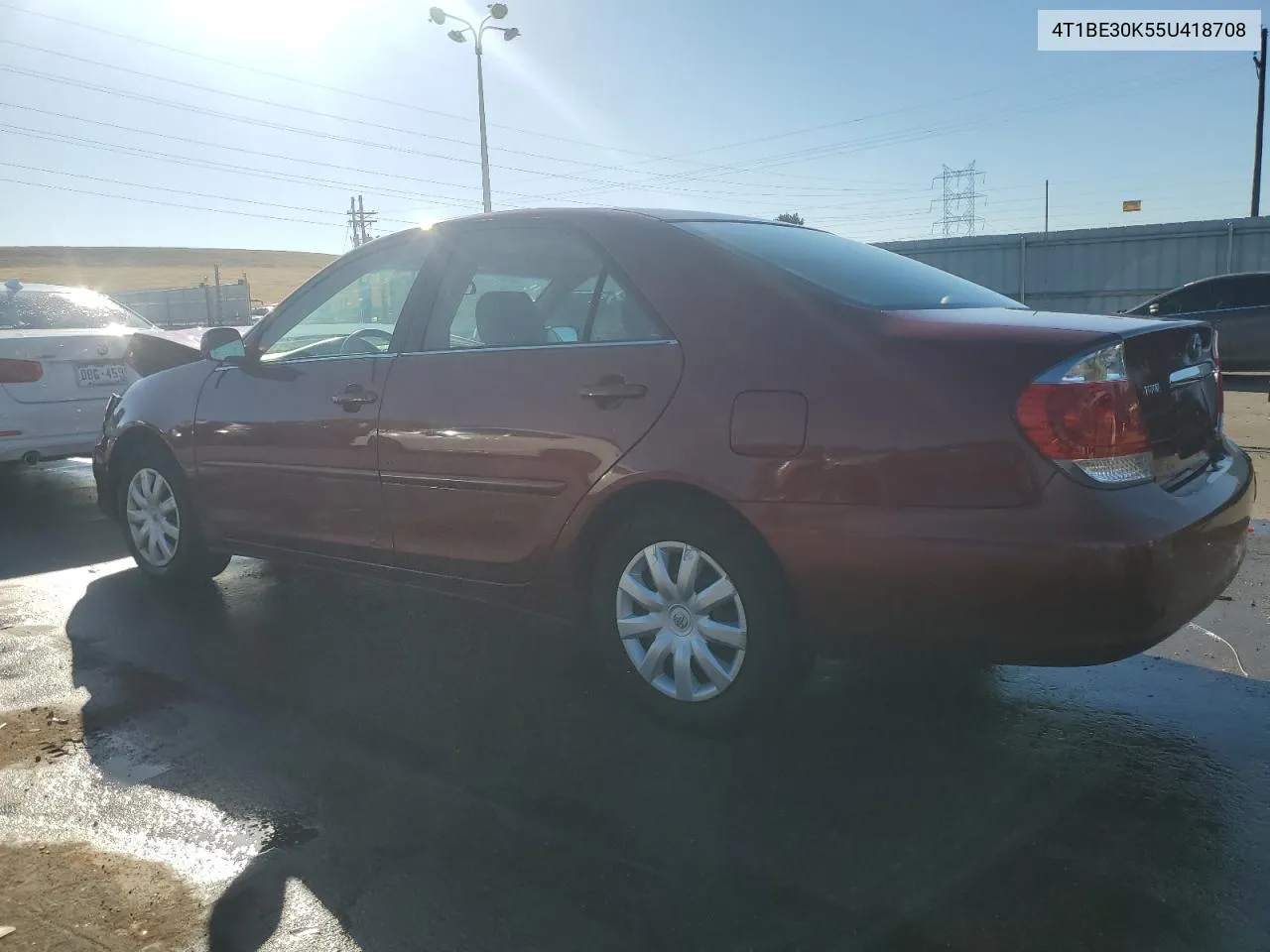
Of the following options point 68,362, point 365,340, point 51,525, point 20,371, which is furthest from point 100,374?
point 365,340

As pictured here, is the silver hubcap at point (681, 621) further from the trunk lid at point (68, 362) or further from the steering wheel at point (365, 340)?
the trunk lid at point (68, 362)

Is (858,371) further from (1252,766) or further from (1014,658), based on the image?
(1252,766)

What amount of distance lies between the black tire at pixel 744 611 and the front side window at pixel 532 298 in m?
0.60

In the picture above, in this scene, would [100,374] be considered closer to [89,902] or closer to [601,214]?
[601,214]

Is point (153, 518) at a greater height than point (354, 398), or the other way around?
point (354, 398)

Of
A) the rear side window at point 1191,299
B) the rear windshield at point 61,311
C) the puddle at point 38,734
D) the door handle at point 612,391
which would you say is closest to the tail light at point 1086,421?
the door handle at point 612,391

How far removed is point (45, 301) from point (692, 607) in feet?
23.4

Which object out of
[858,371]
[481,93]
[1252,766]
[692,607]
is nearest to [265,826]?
[692,607]

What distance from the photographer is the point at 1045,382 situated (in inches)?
103

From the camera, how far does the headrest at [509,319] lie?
11.9 feet

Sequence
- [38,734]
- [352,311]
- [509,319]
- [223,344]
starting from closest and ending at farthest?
[38,734] → [509,319] → [352,311] → [223,344]

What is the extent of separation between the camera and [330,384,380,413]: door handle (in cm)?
396

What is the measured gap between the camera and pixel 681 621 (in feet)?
10.5

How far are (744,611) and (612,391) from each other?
0.79 metres
